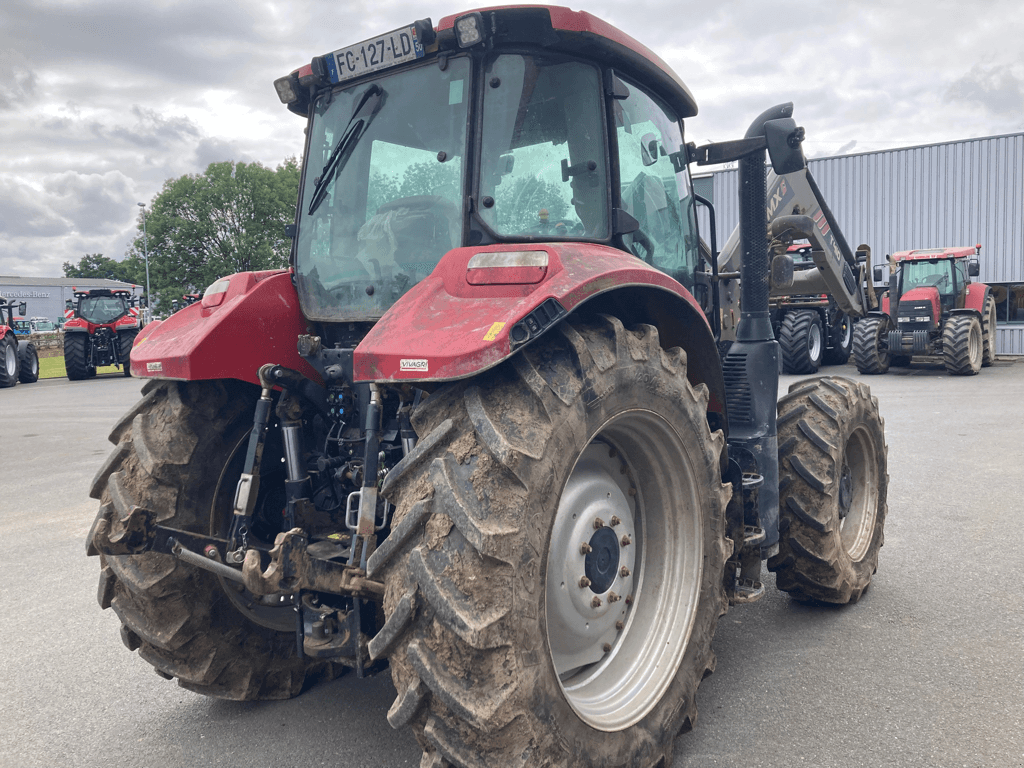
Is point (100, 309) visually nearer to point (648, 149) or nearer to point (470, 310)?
point (648, 149)

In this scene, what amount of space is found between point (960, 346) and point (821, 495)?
14.8 metres

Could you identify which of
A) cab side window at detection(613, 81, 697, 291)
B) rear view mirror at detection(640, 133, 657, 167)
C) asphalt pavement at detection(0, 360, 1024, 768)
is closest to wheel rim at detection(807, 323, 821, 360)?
asphalt pavement at detection(0, 360, 1024, 768)

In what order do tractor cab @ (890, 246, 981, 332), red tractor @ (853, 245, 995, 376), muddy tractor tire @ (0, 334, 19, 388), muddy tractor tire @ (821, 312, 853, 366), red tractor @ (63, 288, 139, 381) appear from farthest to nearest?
red tractor @ (63, 288, 139, 381) < muddy tractor tire @ (0, 334, 19, 388) < muddy tractor tire @ (821, 312, 853, 366) < tractor cab @ (890, 246, 981, 332) < red tractor @ (853, 245, 995, 376)

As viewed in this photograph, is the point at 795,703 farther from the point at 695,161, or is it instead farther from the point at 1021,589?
the point at 695,161

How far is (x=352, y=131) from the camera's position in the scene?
2965mm

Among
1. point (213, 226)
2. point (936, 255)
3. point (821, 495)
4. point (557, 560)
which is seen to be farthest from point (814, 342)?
point (213, 226)

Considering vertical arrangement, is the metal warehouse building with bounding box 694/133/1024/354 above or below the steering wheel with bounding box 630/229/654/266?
above

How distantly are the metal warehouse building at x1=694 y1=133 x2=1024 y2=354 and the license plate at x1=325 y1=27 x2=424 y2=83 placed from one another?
21717 millimetres

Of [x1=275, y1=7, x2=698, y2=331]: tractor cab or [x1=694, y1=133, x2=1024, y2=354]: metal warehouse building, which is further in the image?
[x1=694, y1=133, x2=1024, y2=354]: metal warehouse building

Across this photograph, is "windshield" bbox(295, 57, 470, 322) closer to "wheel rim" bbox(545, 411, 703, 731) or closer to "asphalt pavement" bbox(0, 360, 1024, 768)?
"wheel rim" bbox(545, 411, 703, 731)

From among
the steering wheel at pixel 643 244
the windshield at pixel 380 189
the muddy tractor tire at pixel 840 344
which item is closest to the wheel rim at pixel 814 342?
the muddy tractor tire at pixel 840 344

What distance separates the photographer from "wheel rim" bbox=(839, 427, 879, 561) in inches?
160

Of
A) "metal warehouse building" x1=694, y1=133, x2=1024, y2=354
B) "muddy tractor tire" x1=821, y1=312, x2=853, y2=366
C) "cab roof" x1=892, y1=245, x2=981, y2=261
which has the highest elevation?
"metal warehouse building" x1=694, y1=133, x2=1024, y2=354

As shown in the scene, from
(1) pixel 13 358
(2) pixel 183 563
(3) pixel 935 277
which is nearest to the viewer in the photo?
(2) pixel 183 563
